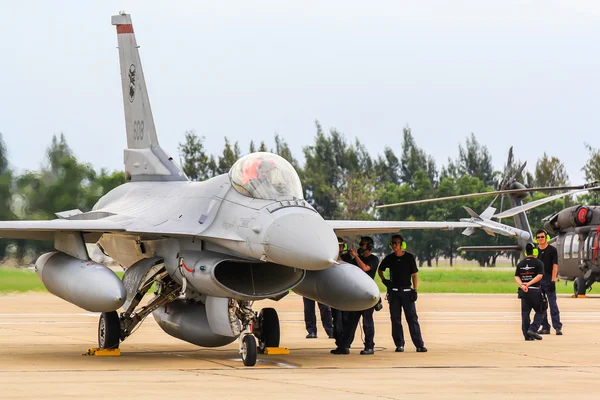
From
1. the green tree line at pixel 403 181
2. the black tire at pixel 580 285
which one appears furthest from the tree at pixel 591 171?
the black tire at pixel 580 285

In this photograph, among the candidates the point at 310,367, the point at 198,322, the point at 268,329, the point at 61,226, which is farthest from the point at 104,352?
the point at 310,367

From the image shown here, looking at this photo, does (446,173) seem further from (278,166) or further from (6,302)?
(278,166)

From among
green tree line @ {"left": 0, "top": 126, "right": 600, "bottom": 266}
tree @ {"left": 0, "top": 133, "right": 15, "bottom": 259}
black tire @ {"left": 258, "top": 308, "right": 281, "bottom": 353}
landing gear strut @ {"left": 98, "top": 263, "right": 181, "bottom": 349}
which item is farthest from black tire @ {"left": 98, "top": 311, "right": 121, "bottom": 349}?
green tree line @ {"left": 0, "top": 126, "right": 600, "bottom": 266}

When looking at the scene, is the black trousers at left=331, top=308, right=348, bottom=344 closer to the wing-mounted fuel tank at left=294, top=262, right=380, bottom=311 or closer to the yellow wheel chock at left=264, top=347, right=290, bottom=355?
the yellow wheel chock at left=264, top=347, right=290, bottom=355

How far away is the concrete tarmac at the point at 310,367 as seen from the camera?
976cm

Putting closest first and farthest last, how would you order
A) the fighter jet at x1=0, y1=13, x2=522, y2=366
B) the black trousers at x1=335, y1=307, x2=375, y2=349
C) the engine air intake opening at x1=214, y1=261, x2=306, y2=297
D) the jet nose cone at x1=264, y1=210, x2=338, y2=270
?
the jet nose cone at x1=264, y1=210, x2=338, y2=270 < the fighter jet at x1=0, y1=13, x2=522, y2=366 < the engine air intake opening at x1=214, y1=261, x2=306, y2=297 < the black trousers at x1=335, y1=307, x2=375, y2=349

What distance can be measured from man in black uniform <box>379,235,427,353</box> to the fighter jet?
392mm

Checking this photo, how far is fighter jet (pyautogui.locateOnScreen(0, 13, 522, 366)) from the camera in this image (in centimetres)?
1238

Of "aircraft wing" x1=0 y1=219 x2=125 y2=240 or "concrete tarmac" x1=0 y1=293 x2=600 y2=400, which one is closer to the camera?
"concrete tarmac" x1=0 y1=293 x2=600 y2=400

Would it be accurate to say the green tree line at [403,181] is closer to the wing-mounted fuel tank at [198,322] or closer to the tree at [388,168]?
the tree at [388,168]

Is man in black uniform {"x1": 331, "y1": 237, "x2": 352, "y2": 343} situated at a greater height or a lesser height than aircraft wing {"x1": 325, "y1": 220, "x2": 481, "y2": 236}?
lesser

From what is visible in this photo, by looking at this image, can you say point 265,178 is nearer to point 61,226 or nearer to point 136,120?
point 61,226

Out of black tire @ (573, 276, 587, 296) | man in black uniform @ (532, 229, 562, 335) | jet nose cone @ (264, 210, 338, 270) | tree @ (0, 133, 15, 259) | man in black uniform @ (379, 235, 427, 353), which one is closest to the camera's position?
jet nose cone @ (264, 210, 338, 270)

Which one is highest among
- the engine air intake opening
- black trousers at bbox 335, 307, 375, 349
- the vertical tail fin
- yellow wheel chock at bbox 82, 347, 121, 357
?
the vertical tail fin
